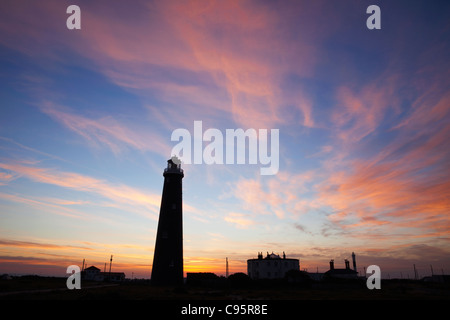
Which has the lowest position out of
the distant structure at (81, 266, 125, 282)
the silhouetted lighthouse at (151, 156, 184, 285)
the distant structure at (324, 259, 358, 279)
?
the distant structure at (81, 266, 125, 282)

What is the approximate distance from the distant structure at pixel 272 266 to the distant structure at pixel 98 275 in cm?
4097

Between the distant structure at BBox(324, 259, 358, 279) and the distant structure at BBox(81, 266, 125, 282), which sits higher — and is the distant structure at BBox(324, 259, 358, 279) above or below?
above

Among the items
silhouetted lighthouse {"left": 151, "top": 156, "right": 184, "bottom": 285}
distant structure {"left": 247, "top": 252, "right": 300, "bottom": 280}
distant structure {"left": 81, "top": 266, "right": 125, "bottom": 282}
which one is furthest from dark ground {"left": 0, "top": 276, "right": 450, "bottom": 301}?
distant structure {"left": 81, "top": 266, "right": 125, "bottom": 282}

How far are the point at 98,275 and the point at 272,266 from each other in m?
54.9

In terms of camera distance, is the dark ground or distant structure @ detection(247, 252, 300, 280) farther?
distant structure @ detection(247, 252, 300, 280)

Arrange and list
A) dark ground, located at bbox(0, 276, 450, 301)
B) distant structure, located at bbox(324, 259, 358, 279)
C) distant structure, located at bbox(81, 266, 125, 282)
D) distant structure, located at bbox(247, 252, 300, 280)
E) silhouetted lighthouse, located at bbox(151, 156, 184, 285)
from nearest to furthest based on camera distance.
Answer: dark ground, located at bbox(0, 276, 450, 301)
silhouetted lighthouse, located at bbox(151, 156, 184, 285)
distant structure, located at bbox(247, 252, 300, 280)
distant structure, located at bbox(324, 259, 358, 279)
distant structure, located at bbox(81, 266, 125, 282)

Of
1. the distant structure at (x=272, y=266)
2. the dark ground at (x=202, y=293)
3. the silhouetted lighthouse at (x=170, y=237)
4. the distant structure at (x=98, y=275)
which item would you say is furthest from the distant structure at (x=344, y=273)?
the distant structure at (x=98, y=275)

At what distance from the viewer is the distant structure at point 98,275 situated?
283 ft

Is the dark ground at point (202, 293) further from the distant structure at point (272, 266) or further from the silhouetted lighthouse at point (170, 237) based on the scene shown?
the distant structure at point (272, 266)

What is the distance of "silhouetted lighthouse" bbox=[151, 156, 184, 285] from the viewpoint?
42.3m

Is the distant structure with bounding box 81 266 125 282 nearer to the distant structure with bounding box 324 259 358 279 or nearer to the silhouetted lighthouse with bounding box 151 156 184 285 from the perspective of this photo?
the silhouetted lighthouse with bounding box 151 156 184 285

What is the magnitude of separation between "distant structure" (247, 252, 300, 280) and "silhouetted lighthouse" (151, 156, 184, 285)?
39240 mm

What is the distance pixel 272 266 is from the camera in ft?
252
